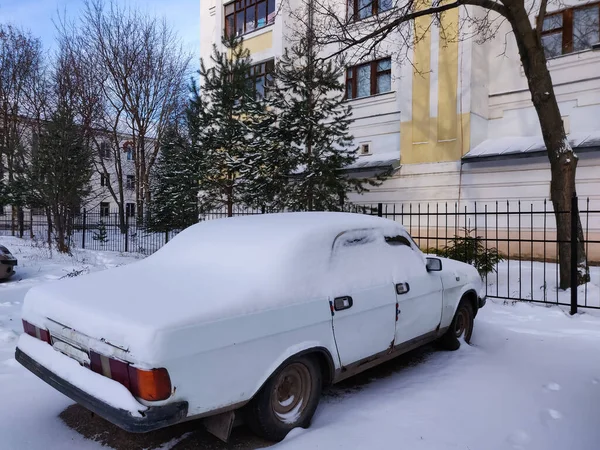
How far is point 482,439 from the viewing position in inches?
117

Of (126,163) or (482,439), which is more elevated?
Result: (126,163)

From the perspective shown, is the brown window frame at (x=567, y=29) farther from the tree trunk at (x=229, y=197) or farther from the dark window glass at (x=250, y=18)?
the dark window glass at (x=250, y=18)

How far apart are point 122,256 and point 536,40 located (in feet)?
40.4

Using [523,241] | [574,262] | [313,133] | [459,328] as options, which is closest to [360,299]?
[459,328]

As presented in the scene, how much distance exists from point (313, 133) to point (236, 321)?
28.4ft

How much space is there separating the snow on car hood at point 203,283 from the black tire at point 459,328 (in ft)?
5.34

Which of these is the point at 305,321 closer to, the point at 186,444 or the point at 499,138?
the point at 186,444

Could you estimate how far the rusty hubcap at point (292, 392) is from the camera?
9.77ft

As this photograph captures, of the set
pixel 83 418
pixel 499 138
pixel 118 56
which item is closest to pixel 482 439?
pixel 83 418

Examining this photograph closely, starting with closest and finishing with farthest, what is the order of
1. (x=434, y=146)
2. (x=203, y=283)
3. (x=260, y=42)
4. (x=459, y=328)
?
(x=203, y=283) → (x=459, y=328) → (x=434, y=146) → (x=260, y=42)

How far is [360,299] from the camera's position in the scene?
3441 millimetres

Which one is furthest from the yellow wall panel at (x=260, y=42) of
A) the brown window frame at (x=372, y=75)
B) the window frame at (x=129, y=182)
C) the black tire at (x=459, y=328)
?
the window frame at (x=129, y=182)

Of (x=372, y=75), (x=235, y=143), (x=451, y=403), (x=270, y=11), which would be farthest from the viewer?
(x=270, y=11)

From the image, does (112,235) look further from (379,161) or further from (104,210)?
(379,161)
